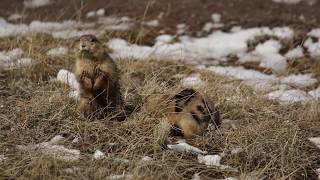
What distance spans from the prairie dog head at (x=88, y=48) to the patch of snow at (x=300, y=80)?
2.59 m

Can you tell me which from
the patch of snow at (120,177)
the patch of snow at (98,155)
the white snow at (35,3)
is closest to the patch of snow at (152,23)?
the white snow at (35,3)

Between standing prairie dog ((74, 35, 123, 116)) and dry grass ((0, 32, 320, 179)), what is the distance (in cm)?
14

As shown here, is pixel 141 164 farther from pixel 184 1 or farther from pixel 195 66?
pixel 184 1

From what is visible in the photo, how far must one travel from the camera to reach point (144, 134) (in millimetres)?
4523

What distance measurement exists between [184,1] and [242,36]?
5.36ft

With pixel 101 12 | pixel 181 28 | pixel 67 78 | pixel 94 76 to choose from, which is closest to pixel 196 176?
pixel 94 76

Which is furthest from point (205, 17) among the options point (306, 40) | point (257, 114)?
point (257, 114)

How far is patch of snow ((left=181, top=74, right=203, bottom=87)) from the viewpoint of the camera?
6067mm

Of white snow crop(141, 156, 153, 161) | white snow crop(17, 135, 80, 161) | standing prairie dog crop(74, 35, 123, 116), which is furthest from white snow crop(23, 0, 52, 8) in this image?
white snow crop(141, 156, 153, 161)

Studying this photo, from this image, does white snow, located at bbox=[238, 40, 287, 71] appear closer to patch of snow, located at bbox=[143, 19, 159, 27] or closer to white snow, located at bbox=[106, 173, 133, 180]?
patch of snow, located at bbox=[143, 19, 159, 27]

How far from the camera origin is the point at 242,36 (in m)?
8.50

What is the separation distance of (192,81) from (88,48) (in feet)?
5.78

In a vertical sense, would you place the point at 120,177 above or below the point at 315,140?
above

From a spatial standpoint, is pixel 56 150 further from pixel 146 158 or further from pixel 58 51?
pixel 58 51
